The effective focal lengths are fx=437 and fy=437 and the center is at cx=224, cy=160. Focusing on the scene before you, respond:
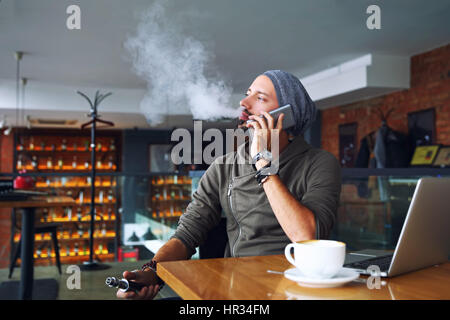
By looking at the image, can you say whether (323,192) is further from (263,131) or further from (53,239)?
(53,239)

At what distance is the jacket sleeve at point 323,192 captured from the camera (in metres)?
1.17

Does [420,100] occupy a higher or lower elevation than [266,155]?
higher

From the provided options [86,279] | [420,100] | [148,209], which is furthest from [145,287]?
[420,100]

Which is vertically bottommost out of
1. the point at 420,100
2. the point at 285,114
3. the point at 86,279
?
the point at 86,279

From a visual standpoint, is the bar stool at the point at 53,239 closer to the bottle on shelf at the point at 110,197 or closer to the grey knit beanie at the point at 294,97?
the bottle on shelf at the point at 110,197

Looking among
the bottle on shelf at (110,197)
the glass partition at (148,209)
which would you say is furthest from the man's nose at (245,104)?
the bottle on shelf at (110,197)

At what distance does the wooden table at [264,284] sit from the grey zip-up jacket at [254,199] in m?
0.32

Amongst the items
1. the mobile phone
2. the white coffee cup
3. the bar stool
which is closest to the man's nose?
the mobile phone

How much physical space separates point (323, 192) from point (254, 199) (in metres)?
0.21

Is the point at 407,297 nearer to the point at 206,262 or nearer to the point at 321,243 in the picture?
the point at 321,243

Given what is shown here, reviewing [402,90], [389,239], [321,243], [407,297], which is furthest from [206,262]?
[402,90]

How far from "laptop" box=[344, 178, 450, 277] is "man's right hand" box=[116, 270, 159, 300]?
477 mm

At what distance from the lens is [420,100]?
577cm

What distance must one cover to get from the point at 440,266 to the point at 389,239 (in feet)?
8.10
